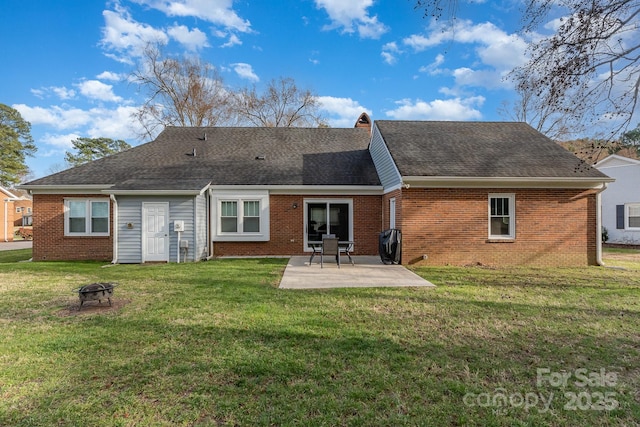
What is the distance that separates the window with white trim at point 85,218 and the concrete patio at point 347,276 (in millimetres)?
7489

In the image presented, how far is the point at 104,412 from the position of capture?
2824 mm

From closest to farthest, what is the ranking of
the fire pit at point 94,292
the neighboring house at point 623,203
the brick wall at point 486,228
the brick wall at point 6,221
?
the fire pit at point 94,292 < the brick wall at point 486,228 < the neighboring house at point 623,203 < the brick wall at point 6,221

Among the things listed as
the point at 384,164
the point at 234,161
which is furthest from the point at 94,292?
the point at 384,164

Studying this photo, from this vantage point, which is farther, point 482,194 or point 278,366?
point 482,194

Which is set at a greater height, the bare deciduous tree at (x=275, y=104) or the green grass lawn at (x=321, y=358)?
the bare deciduous tree at (x=275, y=104)

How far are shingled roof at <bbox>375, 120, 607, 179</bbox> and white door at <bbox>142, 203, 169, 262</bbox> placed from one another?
26.7ft

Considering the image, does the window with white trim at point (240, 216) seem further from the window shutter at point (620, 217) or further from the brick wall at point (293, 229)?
the window shutter at point (620, 217)

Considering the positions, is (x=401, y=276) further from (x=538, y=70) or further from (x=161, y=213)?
(x=161, y=213)

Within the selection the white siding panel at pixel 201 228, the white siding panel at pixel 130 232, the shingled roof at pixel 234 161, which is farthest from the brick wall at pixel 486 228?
the white siding panel at pixel 130 232

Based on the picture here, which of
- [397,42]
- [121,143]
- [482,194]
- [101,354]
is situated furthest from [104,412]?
[121,143]

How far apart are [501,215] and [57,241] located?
1587cm

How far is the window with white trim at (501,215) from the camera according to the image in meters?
11.0

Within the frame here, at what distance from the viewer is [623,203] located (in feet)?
58.0

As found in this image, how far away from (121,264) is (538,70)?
1256cm
